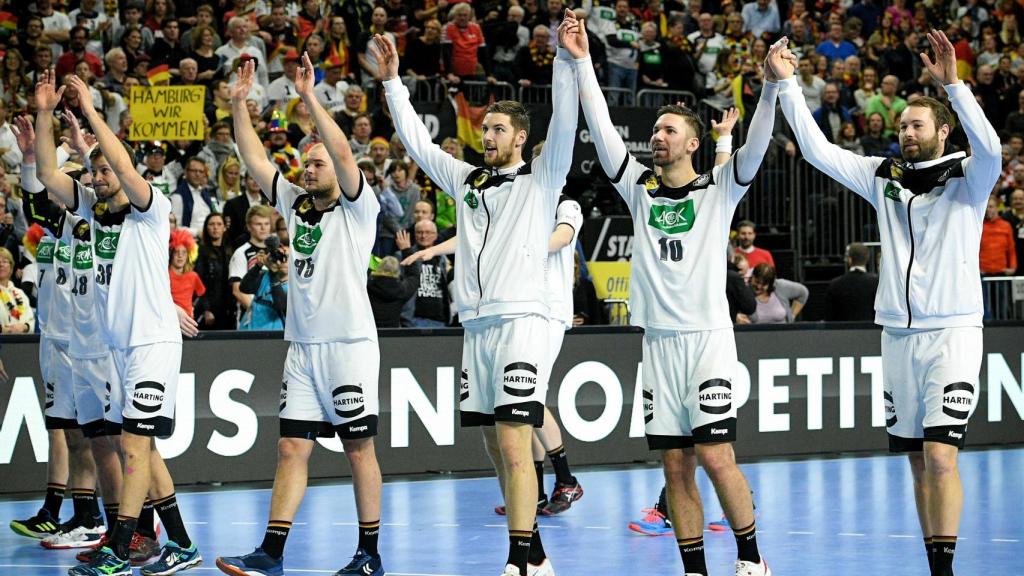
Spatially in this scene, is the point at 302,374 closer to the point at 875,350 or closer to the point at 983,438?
the point at 875,350

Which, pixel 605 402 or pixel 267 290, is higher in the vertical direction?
pixel 267 290

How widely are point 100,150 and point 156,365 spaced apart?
129 centimetres

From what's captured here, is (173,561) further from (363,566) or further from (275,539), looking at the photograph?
(363,566)

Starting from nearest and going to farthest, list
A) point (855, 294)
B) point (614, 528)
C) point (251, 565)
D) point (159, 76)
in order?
point (251, 565), point (614, 528), point (855, 294), point (159, 76)

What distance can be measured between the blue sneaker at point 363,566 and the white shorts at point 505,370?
0.96 meters

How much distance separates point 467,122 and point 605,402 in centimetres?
559

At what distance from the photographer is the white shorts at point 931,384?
23.9 feet

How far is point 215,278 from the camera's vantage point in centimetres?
1345

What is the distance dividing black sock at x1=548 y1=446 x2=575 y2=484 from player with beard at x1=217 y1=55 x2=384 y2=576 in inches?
108

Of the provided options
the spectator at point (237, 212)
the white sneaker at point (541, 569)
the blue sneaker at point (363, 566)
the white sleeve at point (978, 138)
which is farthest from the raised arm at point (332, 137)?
the spectator at point (237, 212)

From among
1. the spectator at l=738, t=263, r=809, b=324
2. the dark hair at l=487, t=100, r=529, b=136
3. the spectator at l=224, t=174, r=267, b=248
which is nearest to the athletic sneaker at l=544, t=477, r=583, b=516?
the dark hair at l=487, t=100, r=529, b=136

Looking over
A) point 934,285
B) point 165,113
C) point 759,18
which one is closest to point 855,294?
point 165,113

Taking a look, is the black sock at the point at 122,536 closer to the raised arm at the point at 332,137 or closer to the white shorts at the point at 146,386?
the white shorts at the point at 146,386

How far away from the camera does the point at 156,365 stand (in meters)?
8.28
